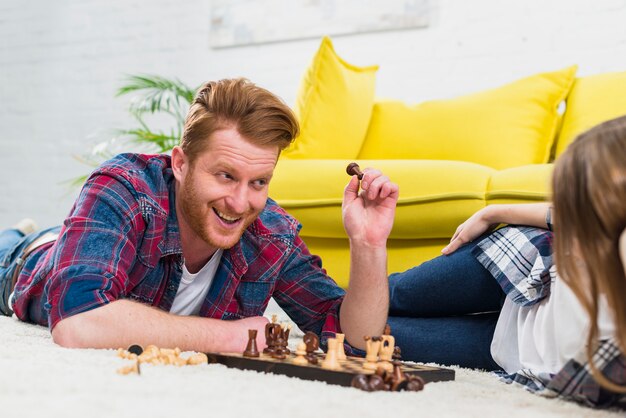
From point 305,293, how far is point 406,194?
681 millimetres

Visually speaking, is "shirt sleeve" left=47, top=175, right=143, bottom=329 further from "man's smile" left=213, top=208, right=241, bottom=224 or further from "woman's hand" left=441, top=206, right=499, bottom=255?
"woman's hand" left=441, top=206, right=499, bottom=255

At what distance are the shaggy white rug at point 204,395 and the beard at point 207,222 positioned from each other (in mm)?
387

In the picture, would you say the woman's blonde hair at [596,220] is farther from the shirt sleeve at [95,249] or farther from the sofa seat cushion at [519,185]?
the sofa seat cushion at [519,185]

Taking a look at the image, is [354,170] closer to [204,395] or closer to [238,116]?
[238,116]

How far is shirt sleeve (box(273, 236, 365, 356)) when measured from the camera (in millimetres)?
1941

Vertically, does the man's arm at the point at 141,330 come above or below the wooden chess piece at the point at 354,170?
below

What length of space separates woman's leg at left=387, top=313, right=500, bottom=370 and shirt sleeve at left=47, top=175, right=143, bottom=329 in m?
0.71

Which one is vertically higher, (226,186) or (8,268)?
(226,186)

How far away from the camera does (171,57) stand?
15.8 feet

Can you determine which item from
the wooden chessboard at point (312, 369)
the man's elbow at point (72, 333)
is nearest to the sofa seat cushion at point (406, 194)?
the wooden chessboard at point (312, 369)

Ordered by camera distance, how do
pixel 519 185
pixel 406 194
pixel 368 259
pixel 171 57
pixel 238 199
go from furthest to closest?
1. pixel 171 57
2. pixel 406 194
3. pixel 519 185
4. pixel 368 259
5. pixel 238 199

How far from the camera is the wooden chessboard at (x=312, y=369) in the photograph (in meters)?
1.30

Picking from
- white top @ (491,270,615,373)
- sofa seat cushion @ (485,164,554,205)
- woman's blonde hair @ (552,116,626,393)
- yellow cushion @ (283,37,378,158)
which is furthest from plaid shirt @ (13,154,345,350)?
yellow cushion @ (283,37,378,158)

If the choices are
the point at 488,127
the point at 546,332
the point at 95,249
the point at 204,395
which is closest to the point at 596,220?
the point at 546,332
